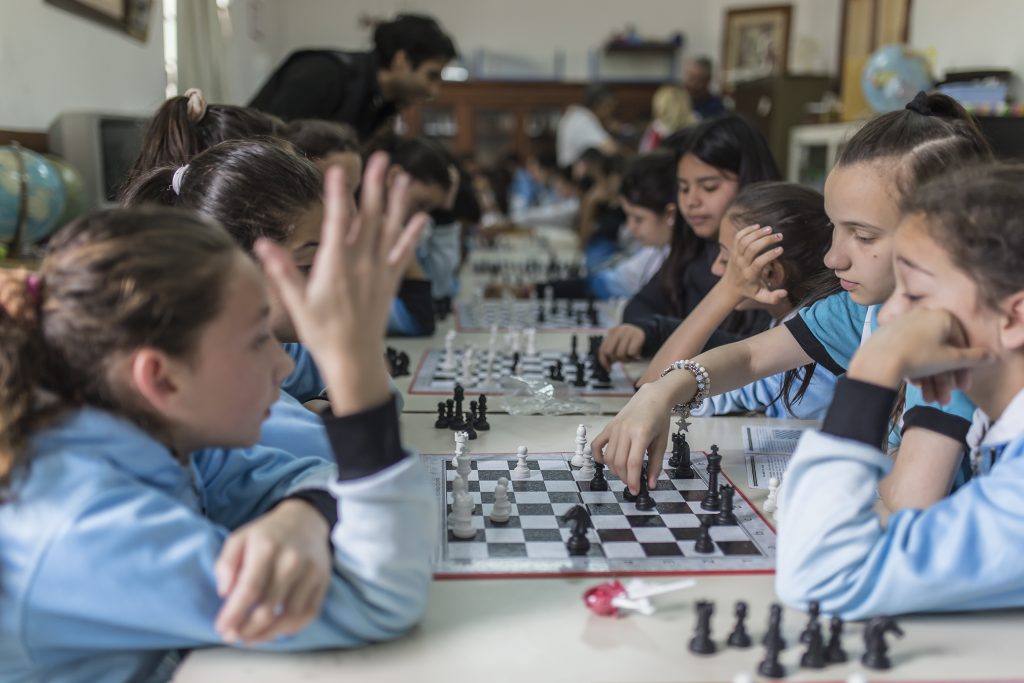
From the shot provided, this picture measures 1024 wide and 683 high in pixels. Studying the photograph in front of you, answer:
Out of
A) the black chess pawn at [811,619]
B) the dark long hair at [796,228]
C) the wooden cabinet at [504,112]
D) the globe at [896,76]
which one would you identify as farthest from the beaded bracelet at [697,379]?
the wooden cabinet at [504,112]

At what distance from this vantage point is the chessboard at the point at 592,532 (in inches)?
42.6

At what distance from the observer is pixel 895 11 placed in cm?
619

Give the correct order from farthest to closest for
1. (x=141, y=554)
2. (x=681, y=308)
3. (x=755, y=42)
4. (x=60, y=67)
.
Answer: (x=755, y=42) → (x=60, y=67) → (x=681, y=308) → (x=141, y=554)

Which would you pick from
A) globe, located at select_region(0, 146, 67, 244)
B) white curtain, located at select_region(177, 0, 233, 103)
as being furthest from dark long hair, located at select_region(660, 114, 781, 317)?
white curtain, located at select_region(177, 0, 233, 103)

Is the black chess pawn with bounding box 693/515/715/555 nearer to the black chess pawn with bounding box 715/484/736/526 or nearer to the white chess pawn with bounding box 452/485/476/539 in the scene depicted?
the black chess pawn with bounding box 715/484/736/526

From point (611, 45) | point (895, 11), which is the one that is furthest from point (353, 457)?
point (611, 45)

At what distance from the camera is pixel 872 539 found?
94cm

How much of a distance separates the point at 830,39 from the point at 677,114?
73.9 inches

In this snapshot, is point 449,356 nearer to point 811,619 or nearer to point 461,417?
point 461,417

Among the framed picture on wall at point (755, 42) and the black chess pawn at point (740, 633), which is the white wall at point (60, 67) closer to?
the black chess pawn at point (740, 633)

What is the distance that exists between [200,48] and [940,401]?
565cm

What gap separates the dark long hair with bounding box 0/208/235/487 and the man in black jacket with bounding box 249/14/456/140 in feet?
7.83

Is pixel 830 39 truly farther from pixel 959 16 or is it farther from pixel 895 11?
pixel 959 16

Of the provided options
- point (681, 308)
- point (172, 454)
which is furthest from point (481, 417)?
point (681, 308)
